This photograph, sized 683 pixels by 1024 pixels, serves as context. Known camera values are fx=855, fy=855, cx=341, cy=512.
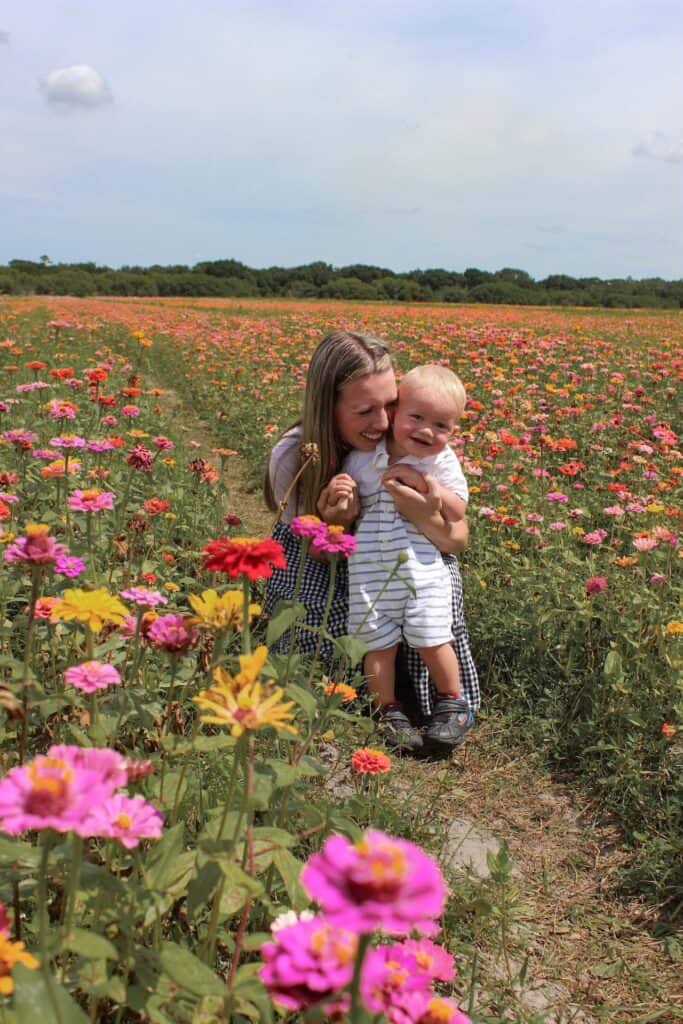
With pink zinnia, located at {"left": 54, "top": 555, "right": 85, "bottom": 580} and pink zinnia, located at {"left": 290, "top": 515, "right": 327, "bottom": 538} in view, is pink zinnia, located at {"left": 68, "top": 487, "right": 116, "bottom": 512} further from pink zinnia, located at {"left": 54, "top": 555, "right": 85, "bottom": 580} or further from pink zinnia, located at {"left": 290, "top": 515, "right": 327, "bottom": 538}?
pink zinnia, located at {"left": 290, "top": 515, "right": 327, "bottom": 538}

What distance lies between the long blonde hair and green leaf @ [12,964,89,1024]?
2.02 metres

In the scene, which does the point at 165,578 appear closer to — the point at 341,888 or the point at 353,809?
the point at 353,809

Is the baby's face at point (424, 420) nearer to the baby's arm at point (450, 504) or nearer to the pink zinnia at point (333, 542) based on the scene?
the baby's arm at point (450, 504)

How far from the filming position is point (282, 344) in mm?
9812

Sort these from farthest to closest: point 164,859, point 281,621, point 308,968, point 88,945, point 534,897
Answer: point 534,897
point 281,621
point 164,859
point 88,945
point 308,968

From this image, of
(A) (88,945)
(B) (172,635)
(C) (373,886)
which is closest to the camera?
(C) (373,886)

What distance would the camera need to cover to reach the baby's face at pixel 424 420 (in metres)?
2.56

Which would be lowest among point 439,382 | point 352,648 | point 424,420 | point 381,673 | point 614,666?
point 381,673

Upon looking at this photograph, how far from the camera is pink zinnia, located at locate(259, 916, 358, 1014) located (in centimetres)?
64

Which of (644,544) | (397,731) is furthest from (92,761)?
(644,544)

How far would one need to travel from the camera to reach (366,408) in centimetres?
272

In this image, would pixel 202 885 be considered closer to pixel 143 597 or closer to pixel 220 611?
pixel 220 611

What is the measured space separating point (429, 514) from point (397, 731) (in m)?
0.66

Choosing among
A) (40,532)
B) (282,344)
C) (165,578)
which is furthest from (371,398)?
(282,344)
